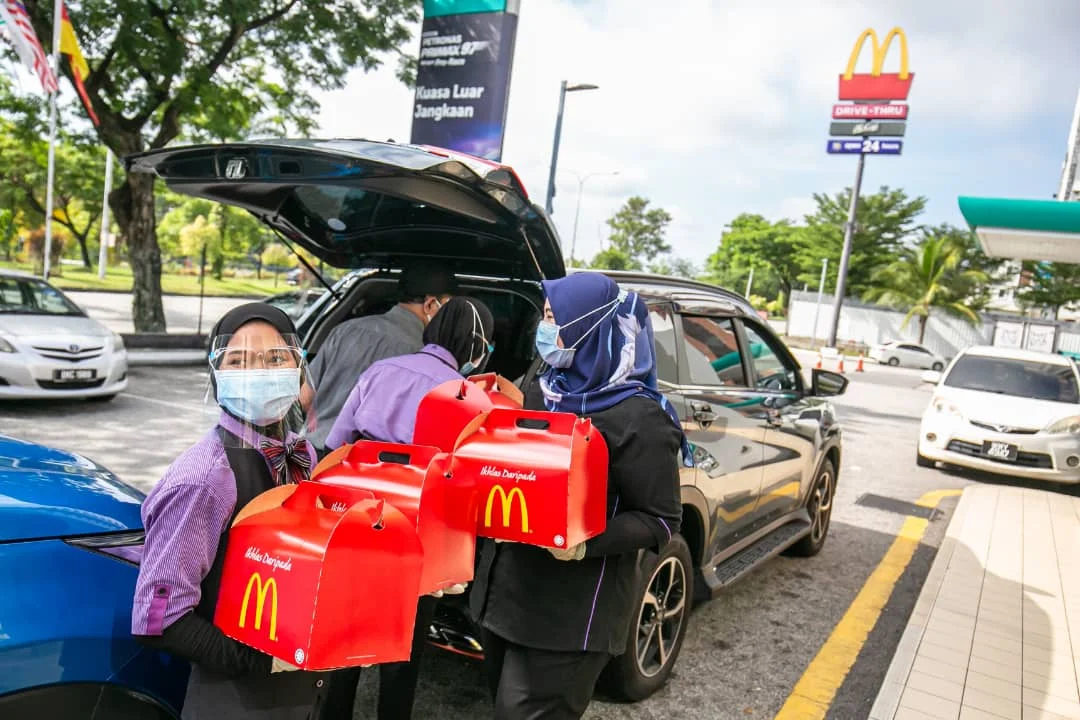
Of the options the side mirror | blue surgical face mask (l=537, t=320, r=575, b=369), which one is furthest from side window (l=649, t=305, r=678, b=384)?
the side mirror

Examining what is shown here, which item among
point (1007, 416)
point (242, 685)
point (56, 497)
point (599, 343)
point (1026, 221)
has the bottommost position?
point (242, 685)

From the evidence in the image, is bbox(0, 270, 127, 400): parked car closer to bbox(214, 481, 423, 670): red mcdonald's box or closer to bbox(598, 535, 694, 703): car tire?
bbox(598, 535, 694, 703): car tire

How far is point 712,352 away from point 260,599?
3.09 meters

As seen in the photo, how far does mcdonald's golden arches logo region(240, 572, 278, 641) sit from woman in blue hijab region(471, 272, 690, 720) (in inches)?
33.2

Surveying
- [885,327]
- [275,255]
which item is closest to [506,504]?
[885,327]

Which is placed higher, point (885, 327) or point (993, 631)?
point (885, 327)

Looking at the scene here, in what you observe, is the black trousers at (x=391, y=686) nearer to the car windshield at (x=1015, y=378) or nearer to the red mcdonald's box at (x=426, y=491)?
the red mcdonald's box at (x=426, y=491)

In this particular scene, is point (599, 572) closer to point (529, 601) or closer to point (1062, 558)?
point (529, 601)

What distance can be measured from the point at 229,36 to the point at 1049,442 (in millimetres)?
13690

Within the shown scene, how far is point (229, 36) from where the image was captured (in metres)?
13.5

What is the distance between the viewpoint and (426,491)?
190cm

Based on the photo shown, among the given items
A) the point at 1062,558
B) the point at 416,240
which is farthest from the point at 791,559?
the point at 416,240

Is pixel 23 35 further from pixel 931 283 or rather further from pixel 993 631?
pixel 931 283

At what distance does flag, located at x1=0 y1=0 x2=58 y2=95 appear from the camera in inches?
471
